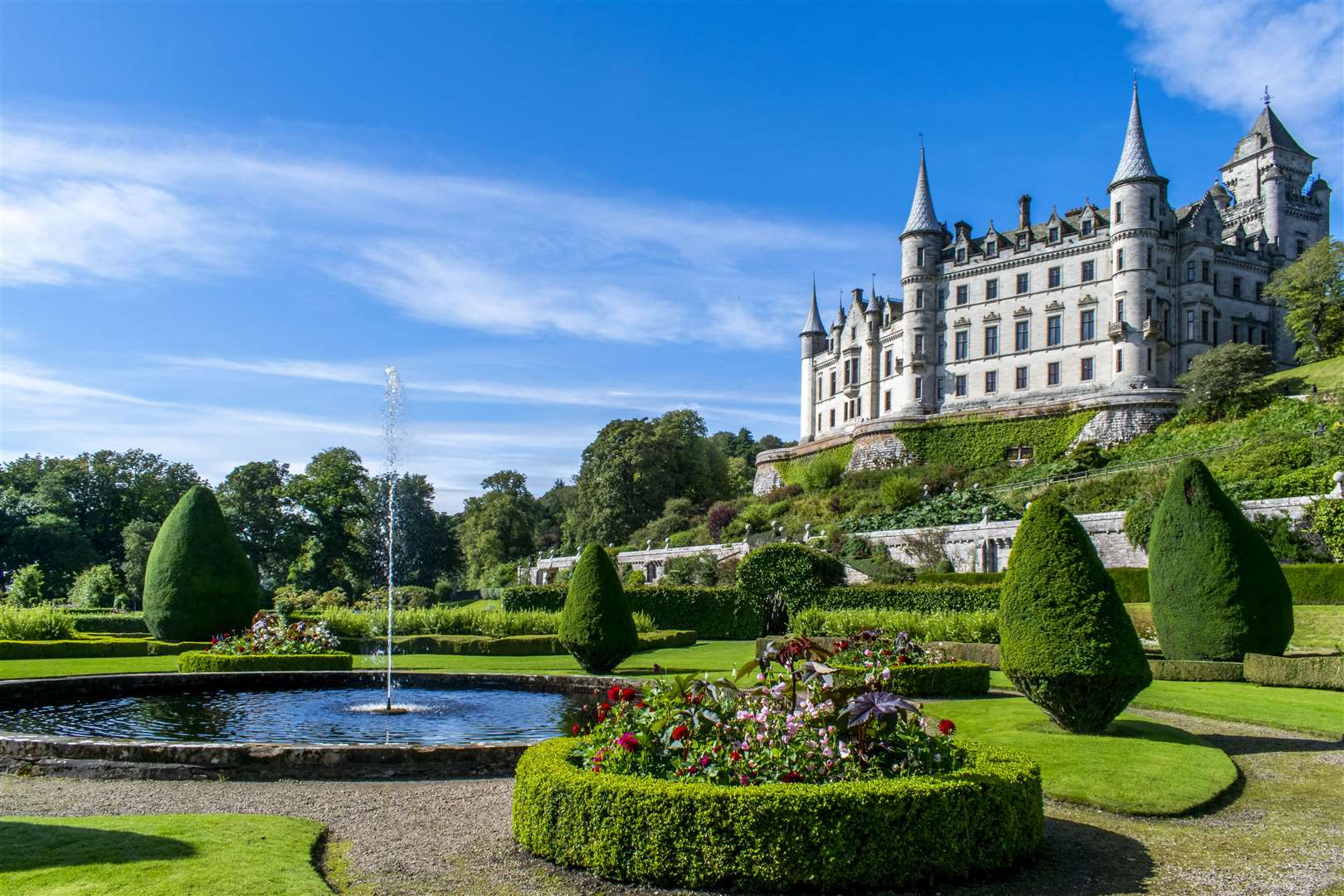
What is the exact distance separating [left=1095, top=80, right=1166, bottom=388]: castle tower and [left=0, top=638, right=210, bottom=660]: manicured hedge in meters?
46.8

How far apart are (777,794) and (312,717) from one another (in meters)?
9.33

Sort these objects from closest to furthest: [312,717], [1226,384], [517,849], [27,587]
→ [517,849], [312,717], [27,587], [1226,384]

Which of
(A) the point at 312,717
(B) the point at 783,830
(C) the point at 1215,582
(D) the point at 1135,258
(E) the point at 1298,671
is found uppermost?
(D) the point at 1135,258

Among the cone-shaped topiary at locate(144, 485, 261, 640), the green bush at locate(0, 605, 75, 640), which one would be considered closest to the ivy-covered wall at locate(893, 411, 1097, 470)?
the cone-shaped topiary at locate(144, 485, 261, 640)

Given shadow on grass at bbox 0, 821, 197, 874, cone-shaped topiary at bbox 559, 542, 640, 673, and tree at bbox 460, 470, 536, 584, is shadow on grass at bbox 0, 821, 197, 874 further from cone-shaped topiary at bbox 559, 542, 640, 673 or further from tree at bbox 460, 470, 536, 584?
tree at bbox 460, 470, 536, 584

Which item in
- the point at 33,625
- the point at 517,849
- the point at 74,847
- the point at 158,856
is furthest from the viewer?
the point at 33,625

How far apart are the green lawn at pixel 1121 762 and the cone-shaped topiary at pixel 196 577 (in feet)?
59.7

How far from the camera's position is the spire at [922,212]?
6116 cm

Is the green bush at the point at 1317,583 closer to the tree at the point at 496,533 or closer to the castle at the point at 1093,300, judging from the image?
the castle at the point at 1093,300

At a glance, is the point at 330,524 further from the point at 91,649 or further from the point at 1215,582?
the point at 1215,582

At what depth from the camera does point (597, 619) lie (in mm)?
17859

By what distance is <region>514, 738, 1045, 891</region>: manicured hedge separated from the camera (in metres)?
6.07

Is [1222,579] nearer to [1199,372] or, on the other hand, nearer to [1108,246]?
[1199,372]

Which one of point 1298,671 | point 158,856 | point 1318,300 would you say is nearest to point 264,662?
point 158,856
